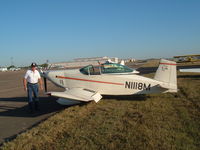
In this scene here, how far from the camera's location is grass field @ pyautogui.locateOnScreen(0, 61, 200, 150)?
9.78ft

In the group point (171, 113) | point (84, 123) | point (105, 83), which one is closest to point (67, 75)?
point (105, 83)

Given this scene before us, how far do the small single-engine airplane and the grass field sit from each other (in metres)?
1.14

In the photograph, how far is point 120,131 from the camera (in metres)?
3.52

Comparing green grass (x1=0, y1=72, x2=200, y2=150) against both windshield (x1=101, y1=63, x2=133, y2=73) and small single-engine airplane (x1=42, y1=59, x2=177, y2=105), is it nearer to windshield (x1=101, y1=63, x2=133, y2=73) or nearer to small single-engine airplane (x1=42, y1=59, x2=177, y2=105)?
small single-engine airplane (x1=42, y1=59, x2=177, y2=105)

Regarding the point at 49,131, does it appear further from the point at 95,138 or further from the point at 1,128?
the point at 1,128

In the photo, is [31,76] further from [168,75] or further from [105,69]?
[168,75]

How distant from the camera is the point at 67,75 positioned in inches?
263

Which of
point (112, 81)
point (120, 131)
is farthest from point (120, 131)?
point (112, 81)

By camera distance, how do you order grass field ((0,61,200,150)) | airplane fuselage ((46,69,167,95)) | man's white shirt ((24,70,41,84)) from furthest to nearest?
airplane fuselage ((46,69,167,95))
man's white shirt ((24,70,41,84))
grass field ((0,61,200,150))

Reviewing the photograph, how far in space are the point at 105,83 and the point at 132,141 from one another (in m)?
3.51

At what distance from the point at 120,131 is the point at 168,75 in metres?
3.60

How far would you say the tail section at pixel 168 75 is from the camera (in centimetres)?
591

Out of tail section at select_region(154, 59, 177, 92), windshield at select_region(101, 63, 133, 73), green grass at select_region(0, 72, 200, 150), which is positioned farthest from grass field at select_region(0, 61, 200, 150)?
windshield at select_region(101, 63, 133, 73)

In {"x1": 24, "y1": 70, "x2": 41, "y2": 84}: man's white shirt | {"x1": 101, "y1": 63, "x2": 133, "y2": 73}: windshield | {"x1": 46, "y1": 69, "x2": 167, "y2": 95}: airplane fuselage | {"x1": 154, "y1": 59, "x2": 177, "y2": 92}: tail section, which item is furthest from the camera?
{"x1": 101, "y1": 63, "x2": 133, "y2": 73}: windshield
